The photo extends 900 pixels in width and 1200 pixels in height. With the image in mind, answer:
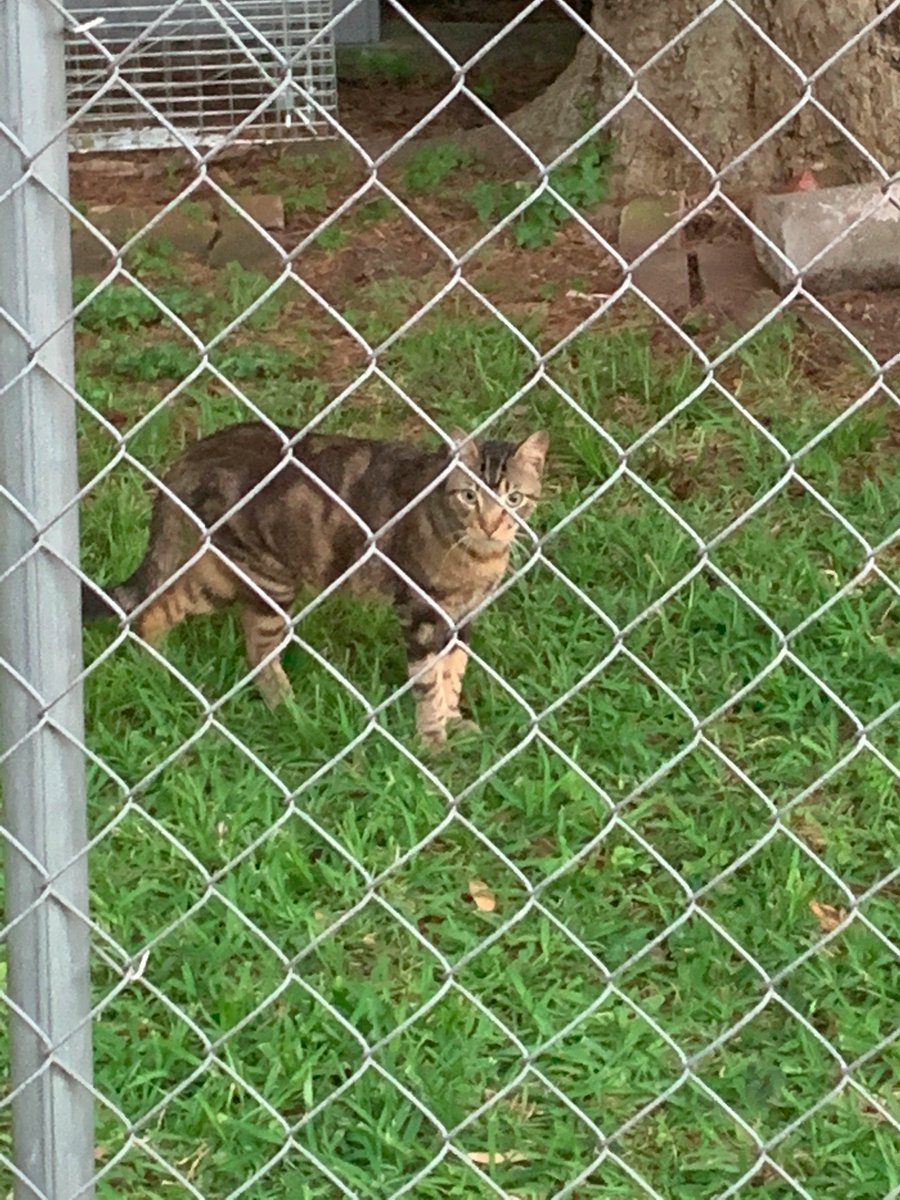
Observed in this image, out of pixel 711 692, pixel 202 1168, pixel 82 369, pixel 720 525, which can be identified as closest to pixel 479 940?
pixel 202 1168

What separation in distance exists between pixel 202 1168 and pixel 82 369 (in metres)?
3.50

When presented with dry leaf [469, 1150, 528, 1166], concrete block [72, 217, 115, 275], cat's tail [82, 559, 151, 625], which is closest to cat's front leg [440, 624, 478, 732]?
cat's tail [82, 559, 151, 625]

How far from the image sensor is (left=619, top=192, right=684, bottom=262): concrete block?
257 inches

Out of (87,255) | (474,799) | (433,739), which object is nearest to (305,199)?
(87,255)

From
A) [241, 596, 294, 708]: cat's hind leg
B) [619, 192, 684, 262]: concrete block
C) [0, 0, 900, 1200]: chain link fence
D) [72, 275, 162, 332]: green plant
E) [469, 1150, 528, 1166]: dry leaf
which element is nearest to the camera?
[0, 0, 900, 1200]: chain link fence

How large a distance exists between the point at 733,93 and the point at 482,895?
422 cm

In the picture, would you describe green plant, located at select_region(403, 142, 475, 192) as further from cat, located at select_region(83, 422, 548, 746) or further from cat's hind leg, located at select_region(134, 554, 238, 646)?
cat's hind leg, located at select_region(134, 554, 238, 646)

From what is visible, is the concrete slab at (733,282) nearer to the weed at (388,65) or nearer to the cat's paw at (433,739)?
the cat's paw at (433,739)

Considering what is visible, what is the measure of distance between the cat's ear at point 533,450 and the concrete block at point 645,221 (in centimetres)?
258

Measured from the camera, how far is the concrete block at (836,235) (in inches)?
230

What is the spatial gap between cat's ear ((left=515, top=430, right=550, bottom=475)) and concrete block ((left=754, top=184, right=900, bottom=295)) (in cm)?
204

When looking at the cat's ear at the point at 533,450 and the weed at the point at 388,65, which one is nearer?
the cat's ear at the point at 533,450

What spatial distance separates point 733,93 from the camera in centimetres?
688

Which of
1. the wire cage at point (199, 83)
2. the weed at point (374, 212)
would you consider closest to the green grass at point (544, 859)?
the weed at point (374, 212)
